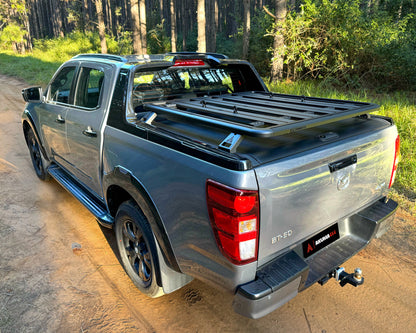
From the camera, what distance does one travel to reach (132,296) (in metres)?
2.80

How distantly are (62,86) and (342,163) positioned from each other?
340 centimetres

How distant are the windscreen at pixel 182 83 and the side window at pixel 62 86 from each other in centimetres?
113

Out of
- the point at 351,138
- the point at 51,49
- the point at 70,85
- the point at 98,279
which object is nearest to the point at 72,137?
the point at 70,85

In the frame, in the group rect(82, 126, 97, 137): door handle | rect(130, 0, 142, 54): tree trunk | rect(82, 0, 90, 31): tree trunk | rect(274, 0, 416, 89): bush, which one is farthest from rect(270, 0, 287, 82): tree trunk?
rect(82, 0, 90, 31): tree trunk

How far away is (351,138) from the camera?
7.45ft

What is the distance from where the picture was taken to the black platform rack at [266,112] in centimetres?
201

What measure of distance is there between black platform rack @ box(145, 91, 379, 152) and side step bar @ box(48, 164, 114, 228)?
3.70 ft

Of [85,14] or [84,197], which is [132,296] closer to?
[84,197]

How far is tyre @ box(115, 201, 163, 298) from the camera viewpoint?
2.48 metres

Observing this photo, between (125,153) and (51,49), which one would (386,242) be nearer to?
(125,153)

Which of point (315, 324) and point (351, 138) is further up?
point (351, 138)

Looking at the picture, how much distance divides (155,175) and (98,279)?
1.37 metres

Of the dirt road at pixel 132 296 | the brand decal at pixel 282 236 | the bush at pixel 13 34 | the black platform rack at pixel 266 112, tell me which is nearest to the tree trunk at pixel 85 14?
the bush at pixel 13 34

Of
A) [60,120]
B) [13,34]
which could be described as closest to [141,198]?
[60,120]
